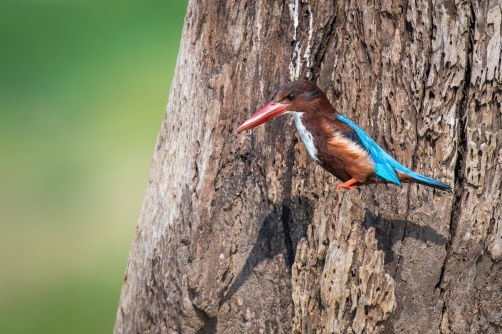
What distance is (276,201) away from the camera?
256cm

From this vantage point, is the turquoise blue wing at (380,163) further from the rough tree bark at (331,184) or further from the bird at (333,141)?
the rough tree bark at (331,184)

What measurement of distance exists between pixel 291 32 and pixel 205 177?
2.55ft

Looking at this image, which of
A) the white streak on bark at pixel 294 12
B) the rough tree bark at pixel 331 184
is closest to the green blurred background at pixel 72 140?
the rough tree bark at pixel 331 184

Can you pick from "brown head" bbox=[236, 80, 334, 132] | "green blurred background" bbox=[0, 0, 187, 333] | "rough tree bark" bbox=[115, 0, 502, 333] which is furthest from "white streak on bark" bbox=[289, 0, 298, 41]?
"green blurred background" bbox=[0, 0, 187, 333]

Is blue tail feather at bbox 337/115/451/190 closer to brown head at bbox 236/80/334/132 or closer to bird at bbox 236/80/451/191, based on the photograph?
bird at bbox 236/80/451/191

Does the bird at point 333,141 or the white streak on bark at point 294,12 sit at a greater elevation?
the white streak on bark at point 294,12

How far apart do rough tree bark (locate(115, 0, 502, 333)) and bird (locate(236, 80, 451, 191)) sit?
22 centimetres

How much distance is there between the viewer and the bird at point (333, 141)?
78.2 inches

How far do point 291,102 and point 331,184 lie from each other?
543mm

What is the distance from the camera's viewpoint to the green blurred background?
184 inches

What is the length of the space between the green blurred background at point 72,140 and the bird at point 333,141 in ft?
10.5

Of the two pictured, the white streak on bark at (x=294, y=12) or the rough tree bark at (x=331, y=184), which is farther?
the white streak on bark at (x=294, y=12)

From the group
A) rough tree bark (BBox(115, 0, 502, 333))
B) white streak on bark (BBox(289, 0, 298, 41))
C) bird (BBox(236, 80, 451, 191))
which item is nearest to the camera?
bird (BBox(236, 80, 451, 191))

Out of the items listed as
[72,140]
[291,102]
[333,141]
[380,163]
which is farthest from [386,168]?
[72,140]
